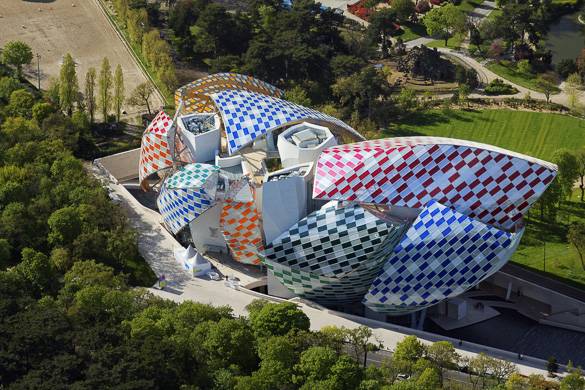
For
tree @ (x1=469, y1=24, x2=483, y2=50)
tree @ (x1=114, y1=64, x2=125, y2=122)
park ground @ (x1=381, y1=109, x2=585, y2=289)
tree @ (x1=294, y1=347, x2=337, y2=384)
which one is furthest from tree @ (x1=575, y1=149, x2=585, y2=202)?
tree @ (x1=114, y1=64, x2=125, y2=122)

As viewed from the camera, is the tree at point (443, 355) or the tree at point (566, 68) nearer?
the tree at point (443, 355)

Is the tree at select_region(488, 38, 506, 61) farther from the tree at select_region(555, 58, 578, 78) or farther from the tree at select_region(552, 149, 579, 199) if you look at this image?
the tree at select_region(552, 149, 579, 199)

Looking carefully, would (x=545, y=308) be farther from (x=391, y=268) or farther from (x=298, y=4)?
(x=298, y=4)

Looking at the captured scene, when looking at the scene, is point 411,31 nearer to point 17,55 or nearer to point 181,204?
point 17,55

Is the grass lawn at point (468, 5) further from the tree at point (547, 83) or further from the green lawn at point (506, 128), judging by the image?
the green lawn at point (506, 128)

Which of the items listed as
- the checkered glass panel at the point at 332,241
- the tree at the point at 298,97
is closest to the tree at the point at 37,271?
the checkered glass panel at the point at 332,241

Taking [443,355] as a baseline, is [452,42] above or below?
above

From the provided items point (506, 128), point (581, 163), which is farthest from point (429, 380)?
point (506, 128)
